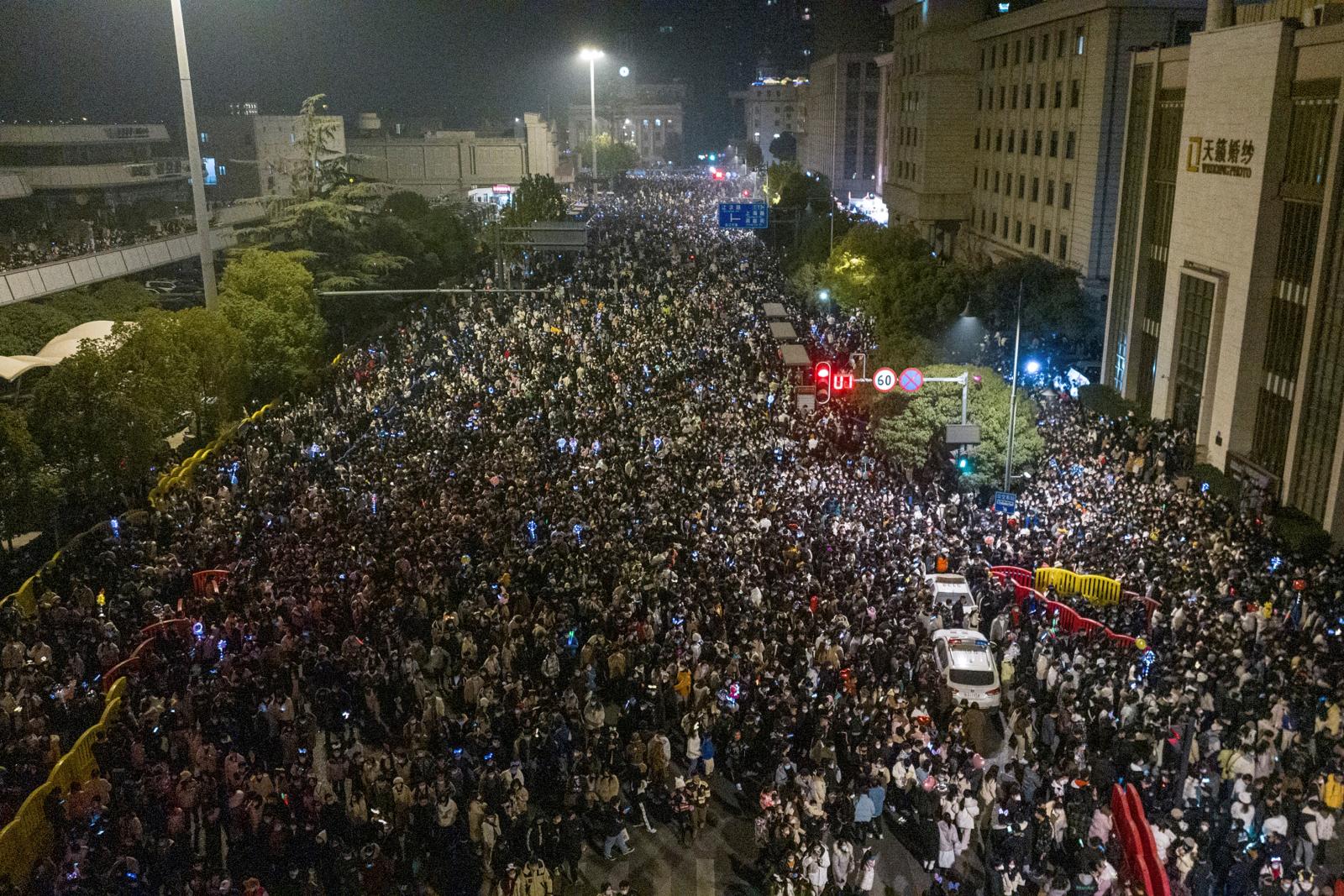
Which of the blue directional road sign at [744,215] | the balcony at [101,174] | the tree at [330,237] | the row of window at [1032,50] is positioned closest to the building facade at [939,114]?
the row of window at [1032,50]

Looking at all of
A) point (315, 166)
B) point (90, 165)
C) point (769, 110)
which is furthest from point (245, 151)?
point (769, 110)

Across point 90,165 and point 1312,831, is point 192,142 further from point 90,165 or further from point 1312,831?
point 90,165

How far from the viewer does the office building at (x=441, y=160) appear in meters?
86.4

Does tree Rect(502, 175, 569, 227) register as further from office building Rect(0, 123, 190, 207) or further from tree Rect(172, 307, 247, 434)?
tree Rect(172, 307, 247, 434)

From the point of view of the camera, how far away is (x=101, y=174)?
59344 mm

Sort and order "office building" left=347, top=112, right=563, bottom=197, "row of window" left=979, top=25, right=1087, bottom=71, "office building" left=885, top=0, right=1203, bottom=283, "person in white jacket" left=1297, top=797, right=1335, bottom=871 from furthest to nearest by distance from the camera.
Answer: "office building" left=347, top=112, right=563, bottom=197 < "row of window" left=979, top=25, right=1087, bottom=71 < "office building" left=885, top=0, right=1203, bottom=283 < "person in white jacket" left=1297, top=797, right=1335, bottom=871

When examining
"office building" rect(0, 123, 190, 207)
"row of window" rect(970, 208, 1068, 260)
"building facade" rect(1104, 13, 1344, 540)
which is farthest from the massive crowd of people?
"office building" rect(0, 123, 190, 207)

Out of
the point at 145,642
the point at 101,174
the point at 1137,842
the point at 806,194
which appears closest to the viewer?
the point at 1137,842

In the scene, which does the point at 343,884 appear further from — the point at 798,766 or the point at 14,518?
the point at 14,518

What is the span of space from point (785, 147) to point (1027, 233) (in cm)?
9968

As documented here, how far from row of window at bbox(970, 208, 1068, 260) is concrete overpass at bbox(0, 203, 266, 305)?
3851 centimetres

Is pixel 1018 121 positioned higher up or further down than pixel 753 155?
higher up

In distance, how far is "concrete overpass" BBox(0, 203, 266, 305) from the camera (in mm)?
38312

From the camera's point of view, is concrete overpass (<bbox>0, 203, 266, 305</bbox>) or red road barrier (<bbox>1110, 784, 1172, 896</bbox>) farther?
concrete overpass (<bbox>0, 203, 266, 305</bbox>)
